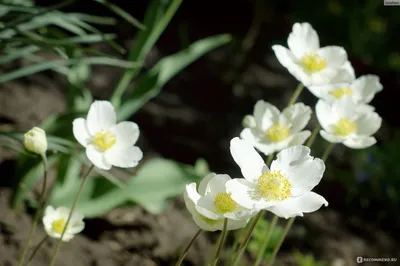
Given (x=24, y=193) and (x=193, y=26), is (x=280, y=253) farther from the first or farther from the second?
(x=193, y=26)

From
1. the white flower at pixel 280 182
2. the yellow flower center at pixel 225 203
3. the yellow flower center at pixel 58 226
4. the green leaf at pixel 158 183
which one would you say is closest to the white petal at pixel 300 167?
the white flower at pixel 280 182

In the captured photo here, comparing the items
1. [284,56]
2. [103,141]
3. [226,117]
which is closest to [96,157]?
[103,141]

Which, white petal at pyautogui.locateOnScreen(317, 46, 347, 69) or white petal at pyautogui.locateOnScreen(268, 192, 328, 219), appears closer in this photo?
white petal at pyautogui.locateOnScreen(268, 192, 328, 219)

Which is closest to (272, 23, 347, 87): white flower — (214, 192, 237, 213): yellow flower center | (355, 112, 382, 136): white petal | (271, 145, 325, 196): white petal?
(355, 112, 382, 136): white petal

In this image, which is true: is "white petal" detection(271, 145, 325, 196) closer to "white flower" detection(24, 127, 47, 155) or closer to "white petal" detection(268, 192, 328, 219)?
"white petal" detection(268, 192, 328, 219)

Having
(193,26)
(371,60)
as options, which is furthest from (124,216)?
(371,60)

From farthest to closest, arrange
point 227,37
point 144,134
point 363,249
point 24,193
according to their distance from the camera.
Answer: point 144,134 → point 363,249 → point 227,37 → point 24,193

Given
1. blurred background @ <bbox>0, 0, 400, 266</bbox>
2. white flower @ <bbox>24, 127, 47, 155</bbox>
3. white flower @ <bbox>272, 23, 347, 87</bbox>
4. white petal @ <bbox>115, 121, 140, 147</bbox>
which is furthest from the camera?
blurred background @ <bbox>0, 0, 400, 266</bbox>
